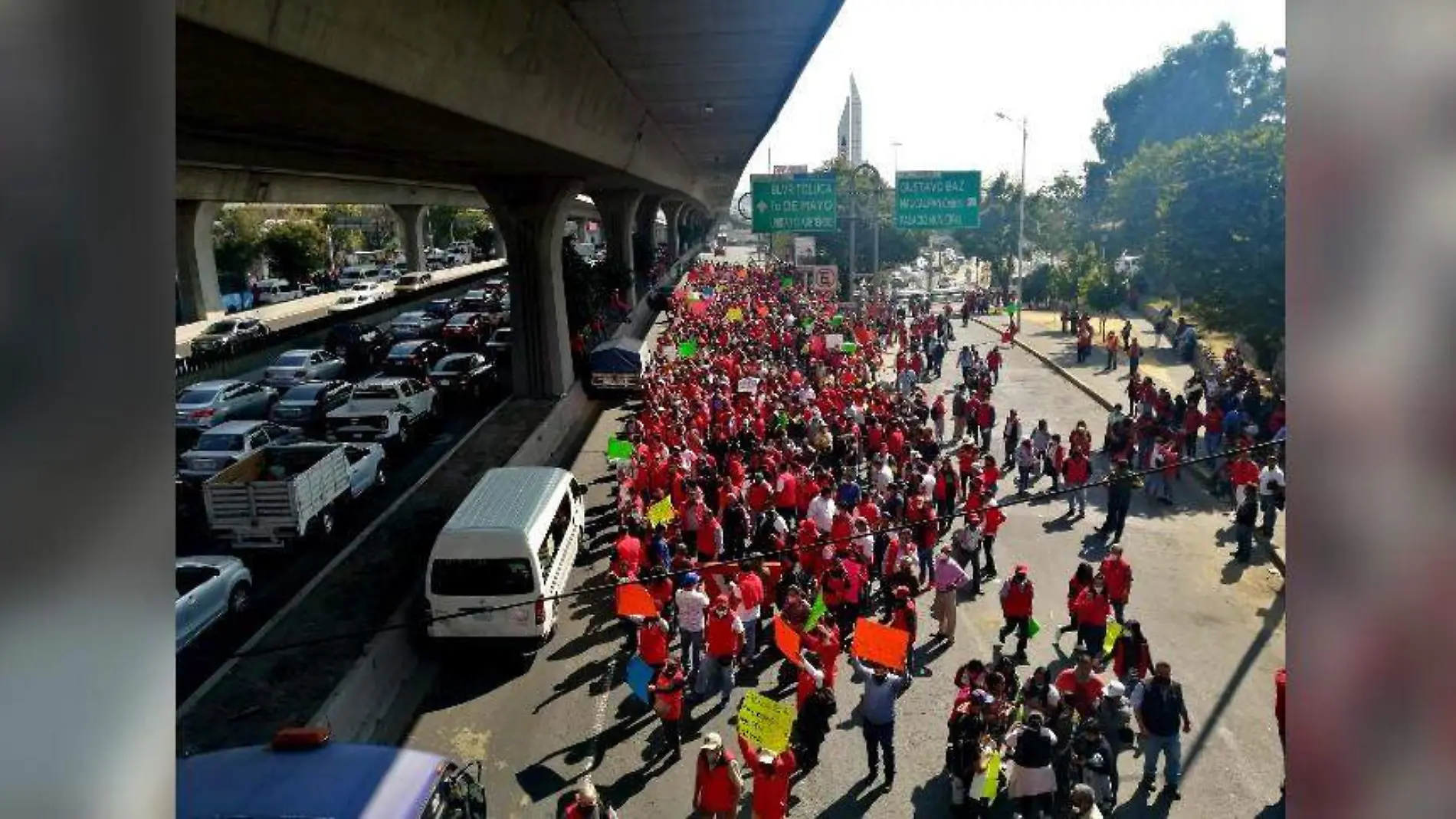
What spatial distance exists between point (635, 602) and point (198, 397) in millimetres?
18929

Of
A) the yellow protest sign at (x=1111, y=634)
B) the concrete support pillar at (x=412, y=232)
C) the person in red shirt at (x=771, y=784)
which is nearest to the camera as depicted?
the person in red shirt at (x=771, y=784)

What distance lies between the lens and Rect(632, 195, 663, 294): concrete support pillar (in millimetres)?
63562

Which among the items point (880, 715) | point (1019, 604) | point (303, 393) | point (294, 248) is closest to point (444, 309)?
point (303, 393)

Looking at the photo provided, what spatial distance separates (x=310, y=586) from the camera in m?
14.8

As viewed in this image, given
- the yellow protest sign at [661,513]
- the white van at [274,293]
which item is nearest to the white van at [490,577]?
the yellow protest sign at [661,513]

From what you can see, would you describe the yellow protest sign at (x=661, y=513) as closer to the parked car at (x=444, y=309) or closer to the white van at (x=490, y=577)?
the white van at (x=490, y=577)

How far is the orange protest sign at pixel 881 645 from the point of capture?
10.0 metres

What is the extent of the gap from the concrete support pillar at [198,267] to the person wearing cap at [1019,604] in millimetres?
45122

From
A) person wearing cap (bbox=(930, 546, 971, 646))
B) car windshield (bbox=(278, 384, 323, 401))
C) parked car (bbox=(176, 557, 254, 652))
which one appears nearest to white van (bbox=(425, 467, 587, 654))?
parked car (bbox=(176, 557, 254, 652))

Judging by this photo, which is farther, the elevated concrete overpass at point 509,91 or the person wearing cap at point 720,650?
the person wearing cap at point 720,650

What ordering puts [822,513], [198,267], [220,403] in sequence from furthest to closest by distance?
[198,267], [220,403], [822,513]

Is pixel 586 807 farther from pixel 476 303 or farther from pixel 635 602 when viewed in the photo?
pixel 476 303

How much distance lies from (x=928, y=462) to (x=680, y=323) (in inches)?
736
